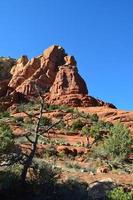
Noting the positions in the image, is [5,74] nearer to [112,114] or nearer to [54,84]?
[54,84]

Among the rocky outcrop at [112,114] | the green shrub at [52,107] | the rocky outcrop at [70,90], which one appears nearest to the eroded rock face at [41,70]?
the rocky outcrop at [70,90]

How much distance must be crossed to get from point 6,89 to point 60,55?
2384 cm

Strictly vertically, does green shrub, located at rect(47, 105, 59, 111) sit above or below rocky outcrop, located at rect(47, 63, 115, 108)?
below

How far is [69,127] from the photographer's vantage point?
6606 cm

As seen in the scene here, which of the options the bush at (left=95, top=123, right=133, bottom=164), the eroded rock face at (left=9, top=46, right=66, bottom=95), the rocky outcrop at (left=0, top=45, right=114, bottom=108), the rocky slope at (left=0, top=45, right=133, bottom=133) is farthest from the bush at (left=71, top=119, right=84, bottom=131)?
the eroded rock face at (left=9, top=46, right=66, bottom=95)

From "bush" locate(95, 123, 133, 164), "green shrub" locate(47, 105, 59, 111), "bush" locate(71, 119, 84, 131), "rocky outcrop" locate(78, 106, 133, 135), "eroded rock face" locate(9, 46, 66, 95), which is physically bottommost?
"bush" locate(95, 123, 133, 164)

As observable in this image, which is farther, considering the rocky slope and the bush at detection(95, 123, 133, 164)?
the rocky slope

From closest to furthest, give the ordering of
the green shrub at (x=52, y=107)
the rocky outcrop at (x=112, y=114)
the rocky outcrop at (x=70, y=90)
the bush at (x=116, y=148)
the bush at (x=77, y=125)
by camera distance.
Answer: the bush at (x=116, y=148)
the bush at (x=77, y=125)
the rocky outcrop at (x=112, y=114)
the green shrub at (x=52, y=107)
the rocky outcrop at (x=70, y=90)

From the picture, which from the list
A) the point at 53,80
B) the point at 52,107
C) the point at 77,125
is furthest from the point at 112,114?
the point at 53,80

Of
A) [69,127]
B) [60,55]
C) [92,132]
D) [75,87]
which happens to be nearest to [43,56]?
[60,55]

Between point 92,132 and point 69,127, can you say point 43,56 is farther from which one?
point 92,132

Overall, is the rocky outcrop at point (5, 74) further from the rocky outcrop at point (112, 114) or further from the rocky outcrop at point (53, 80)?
the rocky outcrop at point (112, 114)

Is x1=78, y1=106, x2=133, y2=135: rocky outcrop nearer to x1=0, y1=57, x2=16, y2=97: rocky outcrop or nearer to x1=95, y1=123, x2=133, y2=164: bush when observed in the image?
x1=0, y1=57, x2=16, y2=97: rocky outcrop

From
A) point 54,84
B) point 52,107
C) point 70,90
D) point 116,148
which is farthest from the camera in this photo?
point 54,84
